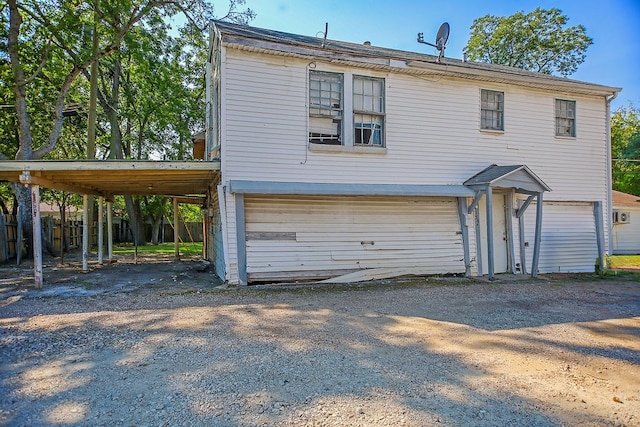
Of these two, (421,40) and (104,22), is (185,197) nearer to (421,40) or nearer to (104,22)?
(104,22)

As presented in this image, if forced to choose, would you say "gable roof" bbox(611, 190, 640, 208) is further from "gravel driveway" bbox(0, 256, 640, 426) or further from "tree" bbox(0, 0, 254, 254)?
"tree" bbox(0, 0, 254, 254)

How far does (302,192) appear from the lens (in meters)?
8.34

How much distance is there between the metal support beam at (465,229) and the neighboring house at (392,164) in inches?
1.0

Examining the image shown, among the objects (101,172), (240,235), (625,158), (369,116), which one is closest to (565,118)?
(369,116)

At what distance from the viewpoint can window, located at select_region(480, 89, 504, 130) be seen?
33.9 feet

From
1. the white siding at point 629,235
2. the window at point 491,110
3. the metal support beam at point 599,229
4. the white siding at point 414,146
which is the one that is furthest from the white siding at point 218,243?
the white siding at point 629,235

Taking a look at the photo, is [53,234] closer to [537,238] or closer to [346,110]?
[346,110]

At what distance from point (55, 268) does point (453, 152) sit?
1176 centimetres

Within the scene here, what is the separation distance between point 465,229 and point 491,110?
3.39 meters

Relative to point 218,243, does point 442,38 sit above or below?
above

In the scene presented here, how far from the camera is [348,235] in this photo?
357 inches

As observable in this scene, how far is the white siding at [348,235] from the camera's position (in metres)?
8.45

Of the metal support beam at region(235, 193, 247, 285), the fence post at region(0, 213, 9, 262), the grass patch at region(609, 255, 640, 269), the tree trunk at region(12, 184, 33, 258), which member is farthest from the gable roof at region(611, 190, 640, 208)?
the fence post at region(0, 213, 9, 262)

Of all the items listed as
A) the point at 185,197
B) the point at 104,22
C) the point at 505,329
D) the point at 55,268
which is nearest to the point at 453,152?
the point at 505,329
